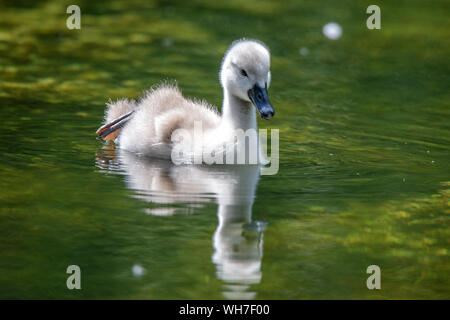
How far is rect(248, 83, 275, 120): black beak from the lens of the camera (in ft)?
24.8

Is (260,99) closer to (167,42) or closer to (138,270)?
(138,270)

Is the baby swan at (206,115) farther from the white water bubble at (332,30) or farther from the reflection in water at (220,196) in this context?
the white water bubble at (332,30)

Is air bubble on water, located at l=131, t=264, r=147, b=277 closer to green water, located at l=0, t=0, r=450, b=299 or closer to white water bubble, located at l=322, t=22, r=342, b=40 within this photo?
green water, located at l=0, t=0, r=450, b=299

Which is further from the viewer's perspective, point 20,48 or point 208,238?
point 20,48

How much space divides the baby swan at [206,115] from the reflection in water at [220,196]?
0.17 metres

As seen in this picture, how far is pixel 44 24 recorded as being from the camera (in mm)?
13523

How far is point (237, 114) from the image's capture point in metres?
7.99

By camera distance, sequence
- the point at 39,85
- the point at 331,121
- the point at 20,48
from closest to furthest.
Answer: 1. the point at 331,121
2. the point at 39,85
3. the point at 20,48

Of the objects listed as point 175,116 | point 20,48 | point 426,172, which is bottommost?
point 426,172

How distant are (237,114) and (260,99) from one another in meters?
0.39

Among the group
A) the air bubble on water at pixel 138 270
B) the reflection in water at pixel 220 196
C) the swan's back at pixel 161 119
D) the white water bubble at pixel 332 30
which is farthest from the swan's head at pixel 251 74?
the white water bubble at pixel 332 30
